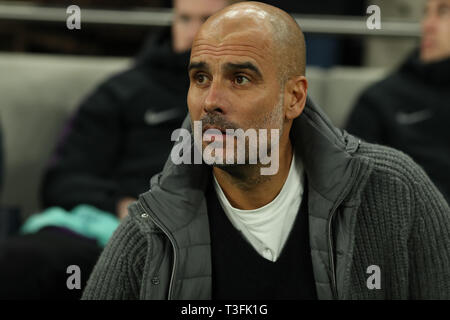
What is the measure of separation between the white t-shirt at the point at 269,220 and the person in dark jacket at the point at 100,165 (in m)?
0.10

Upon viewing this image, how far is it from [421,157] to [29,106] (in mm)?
894

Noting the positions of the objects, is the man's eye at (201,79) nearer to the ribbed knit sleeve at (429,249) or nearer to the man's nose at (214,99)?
the man's nose at (214,99)

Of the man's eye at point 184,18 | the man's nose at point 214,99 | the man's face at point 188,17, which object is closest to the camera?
the man's nose at point 214,99

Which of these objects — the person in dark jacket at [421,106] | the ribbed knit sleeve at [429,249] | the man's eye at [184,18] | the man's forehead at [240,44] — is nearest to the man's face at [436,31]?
the person in dark jacket at [421,106]

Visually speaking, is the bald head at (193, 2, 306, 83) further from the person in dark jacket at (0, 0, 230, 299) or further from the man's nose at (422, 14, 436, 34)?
the man's nose at (422, 14, 436, 34)

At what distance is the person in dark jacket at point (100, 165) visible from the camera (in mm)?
883

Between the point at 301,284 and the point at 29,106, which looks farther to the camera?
the point at 29,106

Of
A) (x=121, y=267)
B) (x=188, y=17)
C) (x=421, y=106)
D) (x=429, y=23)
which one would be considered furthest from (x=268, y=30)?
(x=421, y=106)

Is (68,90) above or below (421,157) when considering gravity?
above

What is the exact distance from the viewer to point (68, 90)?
1564mm

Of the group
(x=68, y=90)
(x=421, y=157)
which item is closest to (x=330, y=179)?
(x=421, y=157)

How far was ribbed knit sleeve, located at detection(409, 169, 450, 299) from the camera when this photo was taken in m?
0.66

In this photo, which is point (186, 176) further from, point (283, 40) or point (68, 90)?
point (68, 90)
